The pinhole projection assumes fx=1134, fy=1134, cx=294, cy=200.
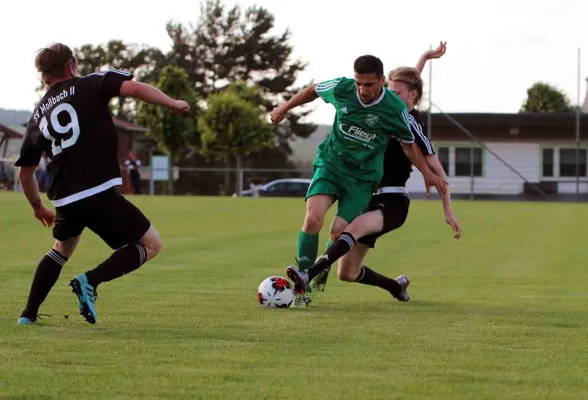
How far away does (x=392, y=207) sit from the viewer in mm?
8906

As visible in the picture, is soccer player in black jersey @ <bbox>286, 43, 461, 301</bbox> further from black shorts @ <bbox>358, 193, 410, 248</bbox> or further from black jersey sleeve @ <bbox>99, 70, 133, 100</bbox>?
black jersey sleeve @ <bbox>99, 70, 133, 100</bbox>

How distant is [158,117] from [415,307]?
53.3 m

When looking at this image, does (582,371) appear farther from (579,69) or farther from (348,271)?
(579,69)

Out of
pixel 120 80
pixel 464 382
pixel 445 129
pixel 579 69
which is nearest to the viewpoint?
pixel 464 382

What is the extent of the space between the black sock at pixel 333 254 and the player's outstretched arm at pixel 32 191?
1846 mm

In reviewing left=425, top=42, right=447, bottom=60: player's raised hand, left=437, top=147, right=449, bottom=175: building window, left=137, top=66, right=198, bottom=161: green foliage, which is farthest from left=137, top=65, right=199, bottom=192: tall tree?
left=425, top=42, right=447, bottom=60: player's raised hand

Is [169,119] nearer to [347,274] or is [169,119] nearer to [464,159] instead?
Result: [464,159]

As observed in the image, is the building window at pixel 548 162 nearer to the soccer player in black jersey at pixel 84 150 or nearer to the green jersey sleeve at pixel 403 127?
the green jersey sleeve at pixel 403 127

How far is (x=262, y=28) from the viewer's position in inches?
3501

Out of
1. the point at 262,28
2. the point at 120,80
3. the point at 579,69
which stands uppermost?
the point at 262,28

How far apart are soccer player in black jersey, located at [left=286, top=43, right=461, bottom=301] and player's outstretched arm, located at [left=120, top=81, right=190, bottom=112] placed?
215 cm

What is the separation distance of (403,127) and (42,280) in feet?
9.46

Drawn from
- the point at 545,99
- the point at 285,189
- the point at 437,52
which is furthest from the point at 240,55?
the point at 437,52

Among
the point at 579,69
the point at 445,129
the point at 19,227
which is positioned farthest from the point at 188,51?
the point at 19,227
